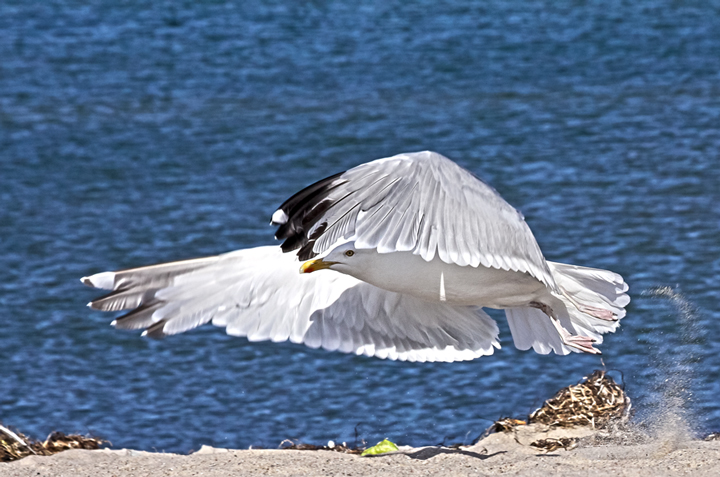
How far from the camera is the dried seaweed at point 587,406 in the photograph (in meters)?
5.77

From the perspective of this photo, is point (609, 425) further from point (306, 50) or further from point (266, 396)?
point (306, 50)

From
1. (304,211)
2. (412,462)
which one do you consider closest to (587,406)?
(412,462)

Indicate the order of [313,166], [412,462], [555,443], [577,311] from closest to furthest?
[412,462]
[577,311]
[555,443]
[313,166]

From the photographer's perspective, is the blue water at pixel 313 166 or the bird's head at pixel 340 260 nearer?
the bird's head at pixel 340 260

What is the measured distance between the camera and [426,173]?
4.36 metres

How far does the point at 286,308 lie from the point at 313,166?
5.23 m

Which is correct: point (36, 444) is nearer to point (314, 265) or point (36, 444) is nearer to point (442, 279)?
point (314, 265)

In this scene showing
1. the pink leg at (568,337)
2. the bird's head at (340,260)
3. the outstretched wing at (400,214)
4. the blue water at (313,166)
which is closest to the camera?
the outstretched wing at (400,214)

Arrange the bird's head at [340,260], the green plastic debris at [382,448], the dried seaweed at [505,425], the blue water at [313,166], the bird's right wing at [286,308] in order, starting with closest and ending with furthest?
the bird's head at [340,260] < the bird's right wing at [286,308] < the green plastic debris at [382,448] < the dried seaweed at [505,425] < the blue water at [313,166]

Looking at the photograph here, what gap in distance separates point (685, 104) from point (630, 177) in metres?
2.26

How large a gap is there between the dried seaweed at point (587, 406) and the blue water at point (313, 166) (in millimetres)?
191

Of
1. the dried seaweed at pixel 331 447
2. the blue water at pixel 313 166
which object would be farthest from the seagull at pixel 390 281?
the blue water at pixel 313 166

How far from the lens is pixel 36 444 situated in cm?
578

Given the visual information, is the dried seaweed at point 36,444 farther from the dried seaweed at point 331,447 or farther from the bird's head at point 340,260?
the bird's head at point 340,260
